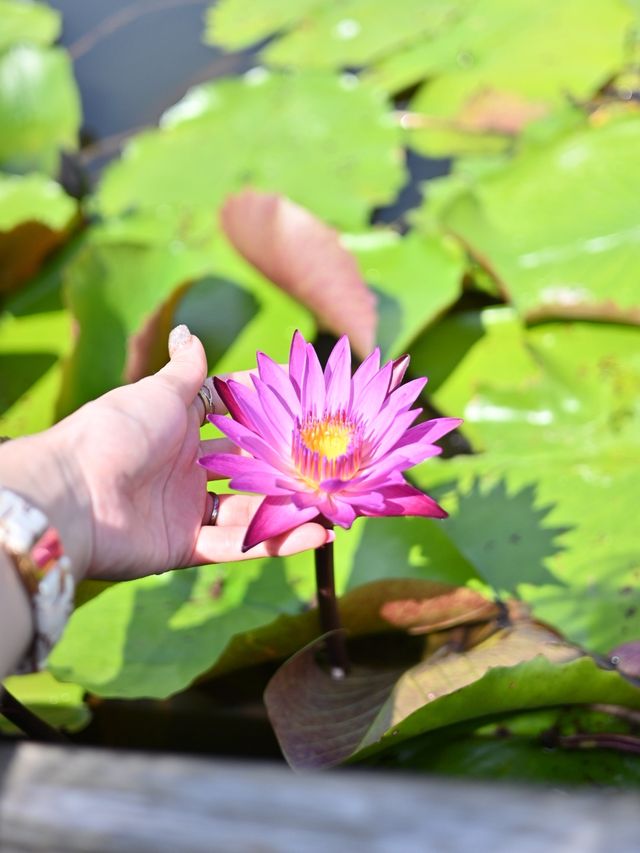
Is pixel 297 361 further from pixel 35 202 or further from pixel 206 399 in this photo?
pixel 35 202

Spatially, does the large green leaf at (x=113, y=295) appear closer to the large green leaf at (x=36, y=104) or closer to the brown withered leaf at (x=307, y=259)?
the brown withered leaf at (x=307, y=259)

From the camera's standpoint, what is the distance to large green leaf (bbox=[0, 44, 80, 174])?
2529 millimetres

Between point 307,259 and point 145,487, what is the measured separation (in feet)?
2.88

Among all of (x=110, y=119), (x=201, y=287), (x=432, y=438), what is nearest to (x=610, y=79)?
(x=201, y=287)

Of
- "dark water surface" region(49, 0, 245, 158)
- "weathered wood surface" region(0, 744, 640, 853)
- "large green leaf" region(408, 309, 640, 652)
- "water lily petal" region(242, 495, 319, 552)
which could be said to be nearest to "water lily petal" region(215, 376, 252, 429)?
"water lily petal" region(242, 495, 319, 552)

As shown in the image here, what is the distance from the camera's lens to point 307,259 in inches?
67.0

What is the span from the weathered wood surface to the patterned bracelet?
227mm

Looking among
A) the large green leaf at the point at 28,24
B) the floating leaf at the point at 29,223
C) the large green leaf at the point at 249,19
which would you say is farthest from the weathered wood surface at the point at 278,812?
the large green leaf at the point at 28,24

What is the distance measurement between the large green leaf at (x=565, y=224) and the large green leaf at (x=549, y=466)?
0.31ft

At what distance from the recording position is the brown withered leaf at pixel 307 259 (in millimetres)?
1653

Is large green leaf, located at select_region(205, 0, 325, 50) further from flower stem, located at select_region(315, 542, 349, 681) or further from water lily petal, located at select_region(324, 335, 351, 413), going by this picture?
flower stem, located at select_region(315, 542, 349, 681)

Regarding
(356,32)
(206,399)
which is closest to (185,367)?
(206,399)

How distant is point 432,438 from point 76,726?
0.81 metres

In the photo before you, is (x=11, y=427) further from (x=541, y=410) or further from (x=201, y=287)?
(x=541, y=410)
